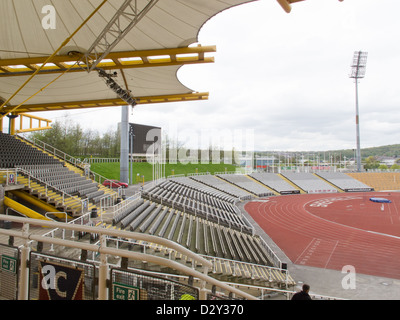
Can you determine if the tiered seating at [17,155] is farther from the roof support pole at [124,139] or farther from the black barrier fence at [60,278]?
the black barrier fence at [60,278]

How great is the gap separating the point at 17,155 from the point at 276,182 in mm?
39143

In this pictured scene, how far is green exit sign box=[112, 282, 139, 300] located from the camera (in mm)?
2217

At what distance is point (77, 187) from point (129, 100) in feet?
19.4

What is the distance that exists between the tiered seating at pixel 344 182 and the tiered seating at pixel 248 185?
16319 mm

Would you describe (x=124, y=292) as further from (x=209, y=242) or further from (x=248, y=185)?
(x=248, y=185)

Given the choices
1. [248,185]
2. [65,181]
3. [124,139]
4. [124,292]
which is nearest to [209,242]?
[65,181]

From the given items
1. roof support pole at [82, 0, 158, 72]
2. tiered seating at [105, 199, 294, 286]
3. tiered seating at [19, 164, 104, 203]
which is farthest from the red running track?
roof support pole at [82, 0, 158, 72]

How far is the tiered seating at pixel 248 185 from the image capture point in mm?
39506

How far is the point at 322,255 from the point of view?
45.5ft

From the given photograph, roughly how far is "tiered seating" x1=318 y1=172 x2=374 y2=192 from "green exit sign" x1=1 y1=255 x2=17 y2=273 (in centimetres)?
5201

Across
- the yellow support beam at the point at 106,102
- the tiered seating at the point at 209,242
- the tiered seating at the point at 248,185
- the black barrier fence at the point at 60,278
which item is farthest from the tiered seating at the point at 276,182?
the black barrier fence at the point at 60,278
